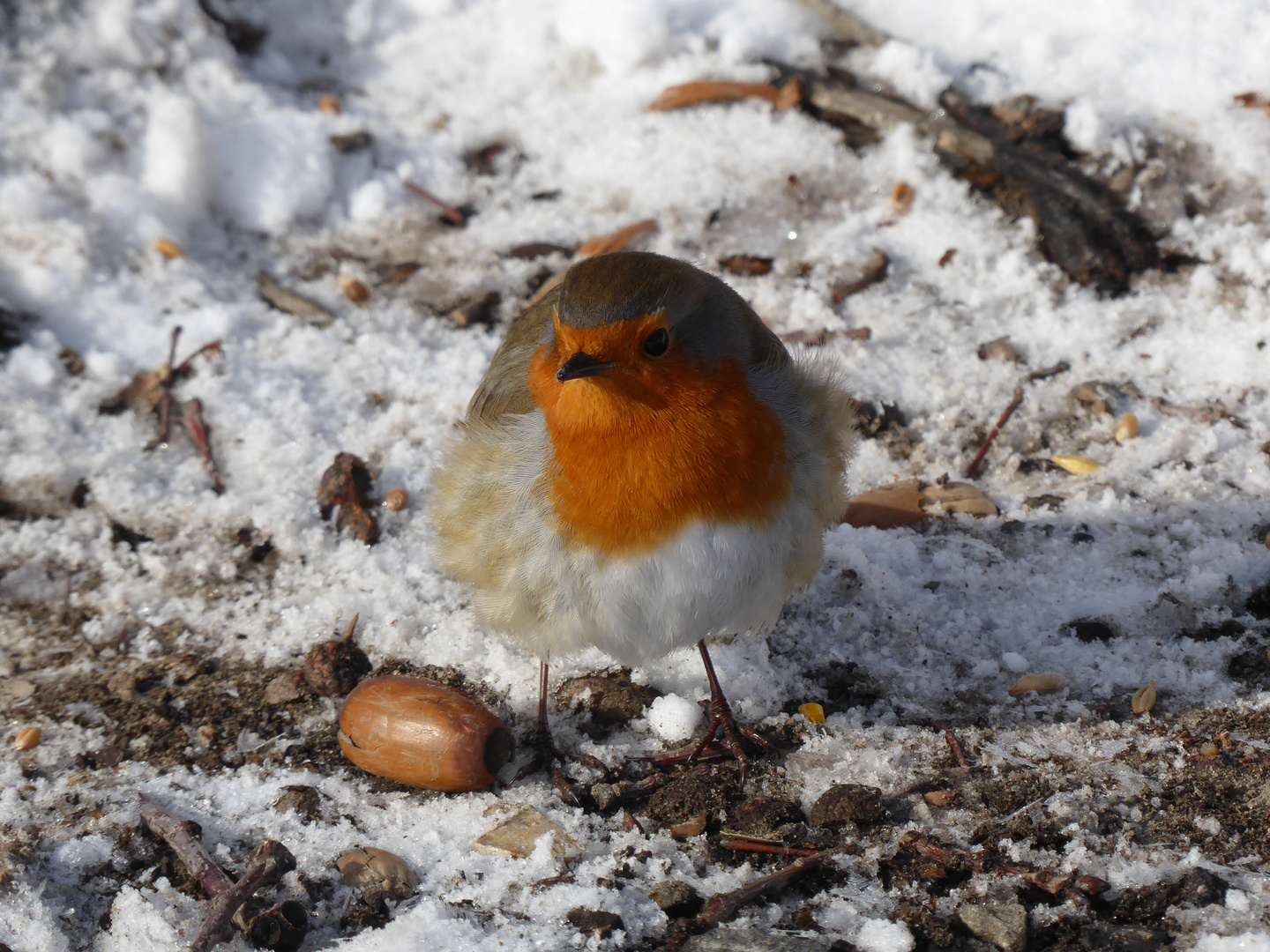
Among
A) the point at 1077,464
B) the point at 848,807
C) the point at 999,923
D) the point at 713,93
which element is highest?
the point at 713,93

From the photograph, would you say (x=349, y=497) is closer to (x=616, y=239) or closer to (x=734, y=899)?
(x=616, y=239)

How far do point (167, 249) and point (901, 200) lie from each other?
9.78 ft

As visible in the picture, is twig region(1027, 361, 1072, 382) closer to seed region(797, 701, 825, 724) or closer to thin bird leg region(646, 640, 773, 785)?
seed region(797, 701, 825, 724)

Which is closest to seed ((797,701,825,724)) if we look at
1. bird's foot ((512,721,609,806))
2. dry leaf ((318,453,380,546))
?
bird's foot ((512,721,609,806))

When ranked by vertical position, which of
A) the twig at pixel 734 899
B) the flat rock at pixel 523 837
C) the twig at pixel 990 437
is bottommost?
the flat rock at pixel 523 837

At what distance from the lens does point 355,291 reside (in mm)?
4012

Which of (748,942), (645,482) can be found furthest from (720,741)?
(645,482)

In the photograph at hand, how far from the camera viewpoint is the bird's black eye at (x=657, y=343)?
2266 mm

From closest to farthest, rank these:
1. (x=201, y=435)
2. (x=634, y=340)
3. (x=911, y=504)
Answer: (x=634, y=340) → (x=911, y=504) → (x=201, y=435)

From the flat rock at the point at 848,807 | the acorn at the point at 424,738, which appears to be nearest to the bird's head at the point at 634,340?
the acorn at the point at 424,738

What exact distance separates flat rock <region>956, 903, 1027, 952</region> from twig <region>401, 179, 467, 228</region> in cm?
336

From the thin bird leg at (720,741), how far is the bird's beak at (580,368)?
1.00 meters

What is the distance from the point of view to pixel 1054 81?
14.4 ft

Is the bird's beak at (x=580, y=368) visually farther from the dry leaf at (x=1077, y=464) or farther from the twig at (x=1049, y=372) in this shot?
the twig at (x=1049, y=372)
